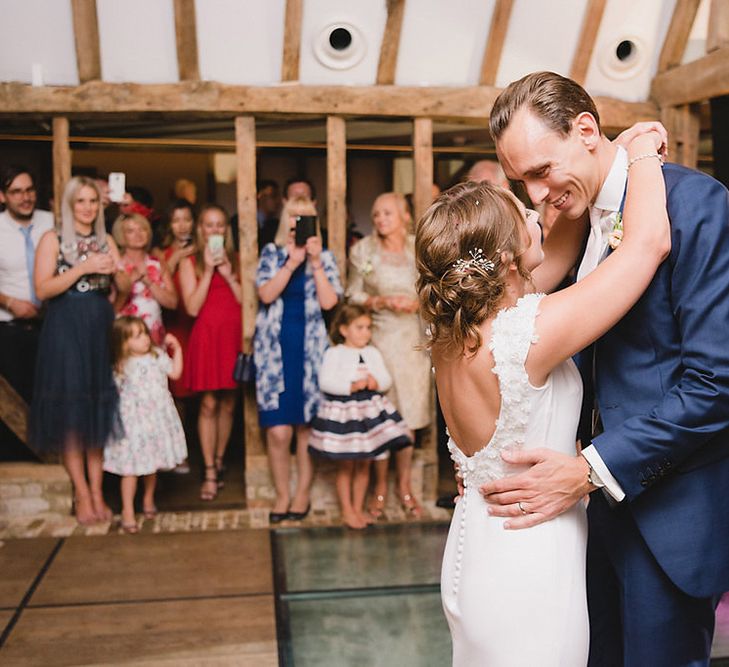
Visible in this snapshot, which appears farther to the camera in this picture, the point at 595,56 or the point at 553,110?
the point at 595,56

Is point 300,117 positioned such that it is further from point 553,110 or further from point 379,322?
point 553,110

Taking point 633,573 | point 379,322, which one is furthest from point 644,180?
point 379,322

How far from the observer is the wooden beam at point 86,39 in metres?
4.13

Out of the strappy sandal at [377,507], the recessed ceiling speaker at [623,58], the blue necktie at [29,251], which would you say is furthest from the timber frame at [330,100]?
the strappy sandal at [377,507]

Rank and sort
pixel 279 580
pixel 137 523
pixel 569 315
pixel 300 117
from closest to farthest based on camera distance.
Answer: pixel 569 315 < pixel 279 580 < pixel 137 523 < pixel 300 117

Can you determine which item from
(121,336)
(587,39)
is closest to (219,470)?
(121,336)

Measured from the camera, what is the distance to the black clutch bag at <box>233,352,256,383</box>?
4.38 m

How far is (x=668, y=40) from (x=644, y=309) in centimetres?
363

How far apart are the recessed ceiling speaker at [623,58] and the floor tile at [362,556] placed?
269cm

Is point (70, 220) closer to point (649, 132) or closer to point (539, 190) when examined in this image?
point (539, 190)

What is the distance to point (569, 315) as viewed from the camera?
1.49 metres

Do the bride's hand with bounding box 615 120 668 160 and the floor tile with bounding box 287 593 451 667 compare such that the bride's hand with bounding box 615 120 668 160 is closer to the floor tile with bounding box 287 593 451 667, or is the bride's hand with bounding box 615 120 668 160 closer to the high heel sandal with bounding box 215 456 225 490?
the floor tile with bounding box 287 593 451 667

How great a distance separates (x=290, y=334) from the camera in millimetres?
4285

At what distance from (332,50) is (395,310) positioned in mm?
1405
